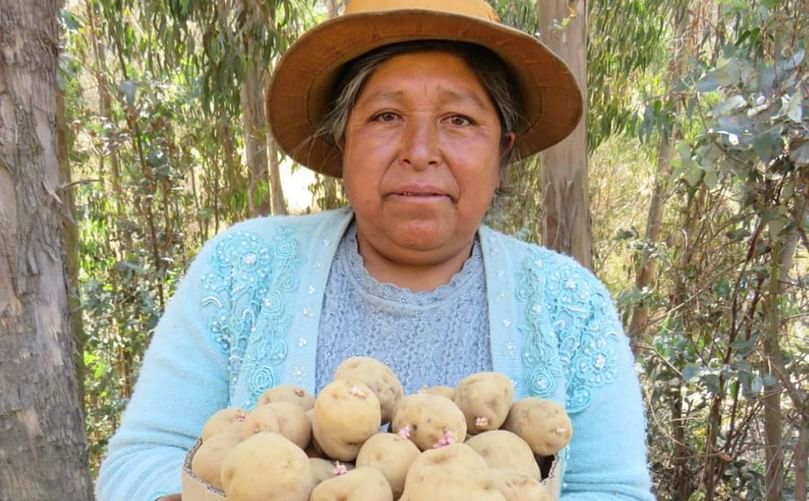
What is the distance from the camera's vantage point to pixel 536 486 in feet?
2.57

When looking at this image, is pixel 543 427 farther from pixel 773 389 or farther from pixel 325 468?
pixel 773 389

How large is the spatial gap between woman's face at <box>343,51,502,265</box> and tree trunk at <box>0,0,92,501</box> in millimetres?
1023

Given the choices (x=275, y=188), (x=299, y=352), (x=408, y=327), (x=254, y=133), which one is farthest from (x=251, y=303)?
(x=275, y=188)

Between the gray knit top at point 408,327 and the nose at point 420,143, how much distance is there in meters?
0.28

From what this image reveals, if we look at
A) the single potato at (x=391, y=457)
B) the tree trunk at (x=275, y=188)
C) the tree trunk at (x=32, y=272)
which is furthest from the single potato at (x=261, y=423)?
the tree trunk at (x=275, y=188)

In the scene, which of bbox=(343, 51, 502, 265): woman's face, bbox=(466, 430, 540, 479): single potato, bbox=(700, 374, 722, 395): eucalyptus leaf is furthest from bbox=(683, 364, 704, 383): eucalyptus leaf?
bbox=(466, 430, 540, 479): single potato

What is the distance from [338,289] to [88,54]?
497 centimetres

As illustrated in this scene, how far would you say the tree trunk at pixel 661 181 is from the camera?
3.49m

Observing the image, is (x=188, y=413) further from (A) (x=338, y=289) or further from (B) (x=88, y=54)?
(B) (x=88, y=54)

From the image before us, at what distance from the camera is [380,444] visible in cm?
82

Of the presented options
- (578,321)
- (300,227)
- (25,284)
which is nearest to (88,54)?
(25,284)

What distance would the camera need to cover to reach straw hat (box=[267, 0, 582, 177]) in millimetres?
1353

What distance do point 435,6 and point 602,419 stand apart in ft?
2.59

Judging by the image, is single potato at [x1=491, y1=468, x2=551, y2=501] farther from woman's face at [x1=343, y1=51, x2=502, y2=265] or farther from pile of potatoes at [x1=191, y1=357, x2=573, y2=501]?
woman's face at [x1=343, y1=51, x2=502, y2=265]
